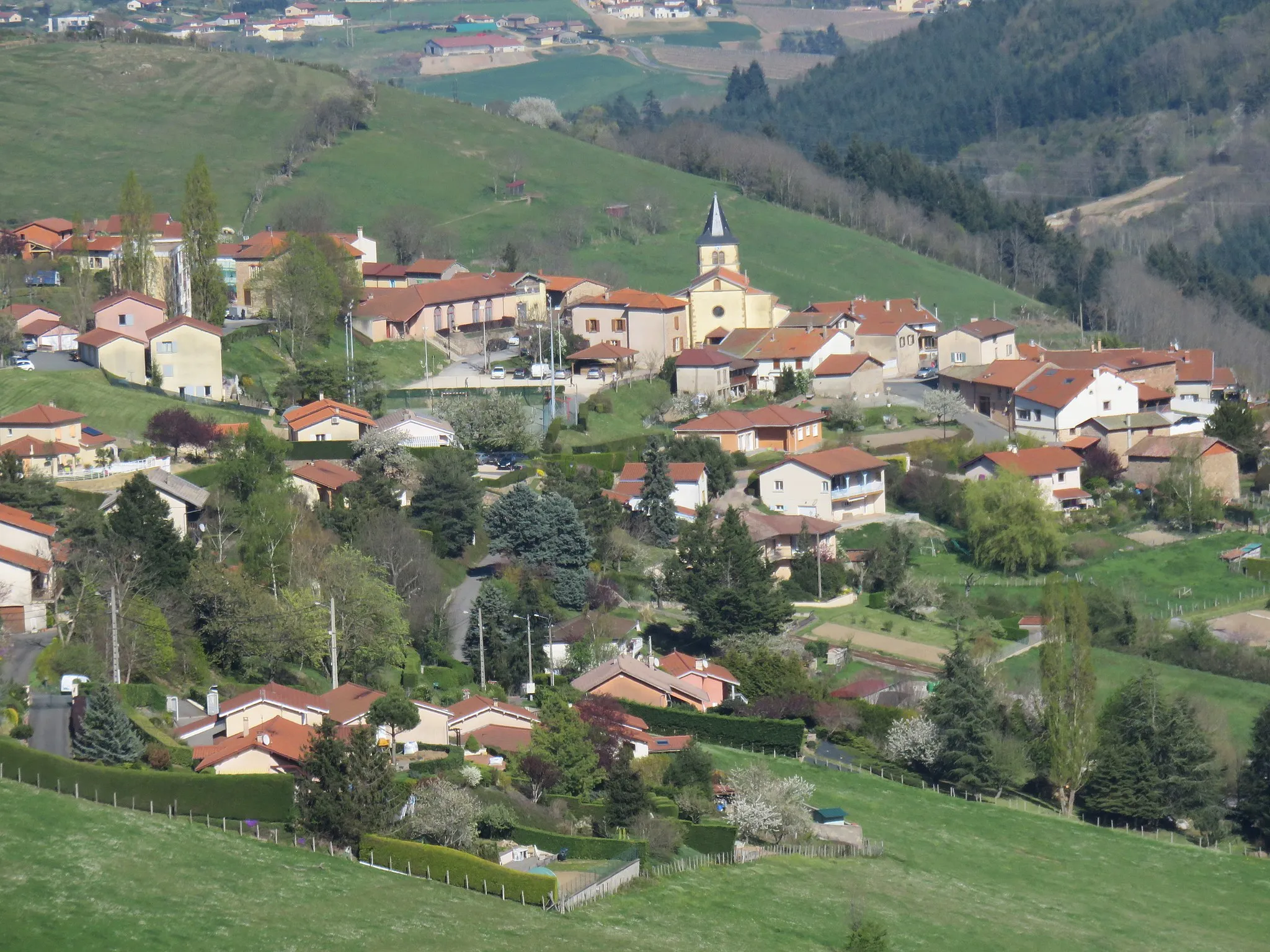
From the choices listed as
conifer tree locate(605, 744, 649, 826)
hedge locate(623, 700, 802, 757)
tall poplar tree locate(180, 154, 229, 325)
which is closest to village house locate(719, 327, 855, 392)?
tall poplar tree locate(180, 154, 229, 325)

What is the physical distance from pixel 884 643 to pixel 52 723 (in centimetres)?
2518

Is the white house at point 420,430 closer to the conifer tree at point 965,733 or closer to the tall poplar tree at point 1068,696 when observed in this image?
the conifer tree at point 965,733

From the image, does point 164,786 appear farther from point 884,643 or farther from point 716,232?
point 716,232

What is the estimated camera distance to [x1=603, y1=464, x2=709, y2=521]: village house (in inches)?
2446

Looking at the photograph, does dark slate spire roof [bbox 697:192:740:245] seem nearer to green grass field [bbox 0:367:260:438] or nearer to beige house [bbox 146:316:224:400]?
beige house [bbox 146:316:224:400]

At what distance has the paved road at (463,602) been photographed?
50156 millimetres

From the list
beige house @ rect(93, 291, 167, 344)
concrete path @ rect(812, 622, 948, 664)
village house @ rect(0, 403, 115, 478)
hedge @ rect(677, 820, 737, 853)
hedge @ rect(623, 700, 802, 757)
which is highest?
beige house @ rect(93, 291, 167, 344)

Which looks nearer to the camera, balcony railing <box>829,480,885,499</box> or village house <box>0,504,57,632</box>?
village house <box>0,504,57,632</box>

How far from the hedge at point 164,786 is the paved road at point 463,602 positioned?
15527mm

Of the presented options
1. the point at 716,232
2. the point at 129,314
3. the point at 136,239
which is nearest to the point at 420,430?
the point at 129,314

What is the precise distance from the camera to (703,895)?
113ft

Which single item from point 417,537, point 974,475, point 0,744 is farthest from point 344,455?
point 0,744

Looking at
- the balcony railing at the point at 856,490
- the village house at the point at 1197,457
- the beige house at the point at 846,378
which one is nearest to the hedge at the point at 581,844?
the balcony railing at the point at 856,490

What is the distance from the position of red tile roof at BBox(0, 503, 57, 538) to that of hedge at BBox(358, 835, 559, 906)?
18127mm
